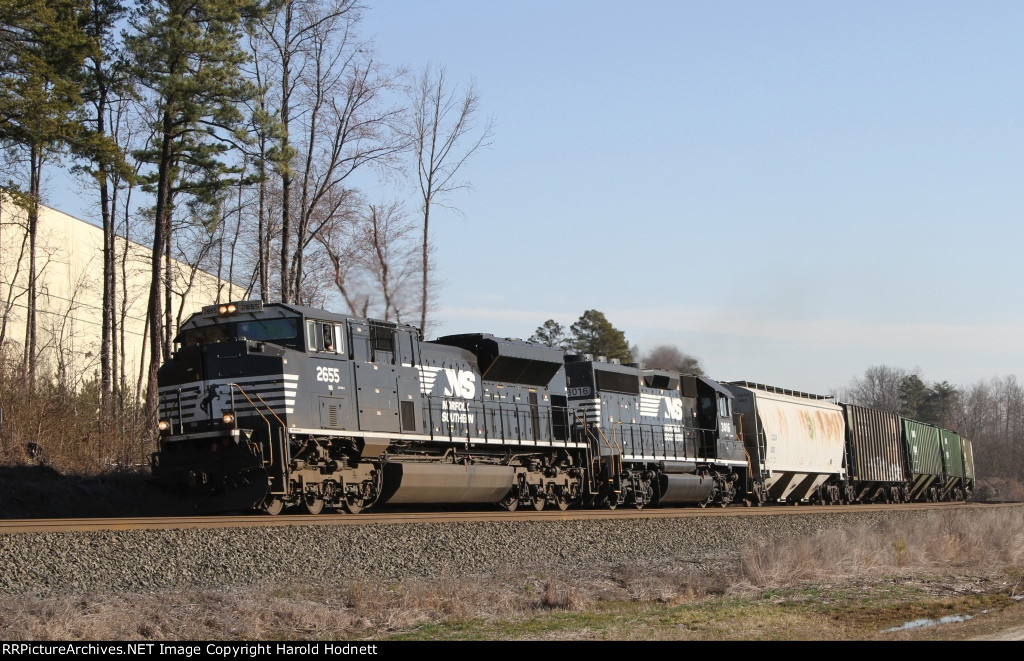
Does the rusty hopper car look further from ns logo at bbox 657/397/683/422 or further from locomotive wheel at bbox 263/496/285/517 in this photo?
locomotive wheel at bbox 263/496/285/517

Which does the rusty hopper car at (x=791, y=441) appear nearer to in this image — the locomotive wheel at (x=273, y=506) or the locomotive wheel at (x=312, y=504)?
the locomotive wheel at (x=312, y=504)

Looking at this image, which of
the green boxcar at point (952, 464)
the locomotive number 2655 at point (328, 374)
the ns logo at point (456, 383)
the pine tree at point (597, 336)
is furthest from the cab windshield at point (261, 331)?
the pine tree at point (597, 336)

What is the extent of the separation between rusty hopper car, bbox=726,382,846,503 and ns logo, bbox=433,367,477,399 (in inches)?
453

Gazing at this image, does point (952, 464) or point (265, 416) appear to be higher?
point (265, 416)

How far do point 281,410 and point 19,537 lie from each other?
16.9 feet

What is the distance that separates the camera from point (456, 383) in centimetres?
1986

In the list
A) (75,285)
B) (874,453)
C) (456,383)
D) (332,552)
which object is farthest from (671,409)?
(75,285)

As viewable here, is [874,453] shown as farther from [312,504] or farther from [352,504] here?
[312,504]

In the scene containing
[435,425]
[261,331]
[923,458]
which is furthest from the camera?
[923,458]

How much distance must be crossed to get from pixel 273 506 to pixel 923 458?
3015 centimetres

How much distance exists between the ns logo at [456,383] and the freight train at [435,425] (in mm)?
31

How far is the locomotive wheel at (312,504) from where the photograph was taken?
16453 millimetres

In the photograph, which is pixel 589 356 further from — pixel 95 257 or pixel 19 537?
pixel 95 257

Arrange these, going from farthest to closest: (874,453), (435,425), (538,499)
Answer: (874,453) < (538,499) < (435,425)
